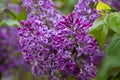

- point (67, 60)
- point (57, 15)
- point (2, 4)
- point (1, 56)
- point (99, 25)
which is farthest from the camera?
point (1, 56)

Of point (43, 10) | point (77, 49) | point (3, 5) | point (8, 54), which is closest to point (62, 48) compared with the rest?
point (77, 49)

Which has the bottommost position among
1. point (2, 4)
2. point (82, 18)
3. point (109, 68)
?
point (109, 68)

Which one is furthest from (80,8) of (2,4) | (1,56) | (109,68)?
(1,56)

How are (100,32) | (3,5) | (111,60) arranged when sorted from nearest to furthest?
(100,32), (111,60), (3,5)

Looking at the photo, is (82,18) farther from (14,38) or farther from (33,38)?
(14,38)

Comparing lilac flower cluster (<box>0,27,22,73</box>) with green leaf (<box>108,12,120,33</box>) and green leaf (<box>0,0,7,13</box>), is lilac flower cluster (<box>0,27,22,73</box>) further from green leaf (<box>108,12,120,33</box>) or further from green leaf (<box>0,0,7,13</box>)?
green leaf (<box>108,12,120,33</box>)

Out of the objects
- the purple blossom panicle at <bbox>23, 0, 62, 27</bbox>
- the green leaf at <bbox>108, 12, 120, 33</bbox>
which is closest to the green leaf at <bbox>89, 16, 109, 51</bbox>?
the green leaf at <bbox>108, 12, 120, 33</bbox>

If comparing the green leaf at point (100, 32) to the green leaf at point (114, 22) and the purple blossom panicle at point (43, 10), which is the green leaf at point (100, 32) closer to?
the green leaf at point (114, 22)

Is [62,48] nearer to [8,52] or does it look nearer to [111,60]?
[111,60]
